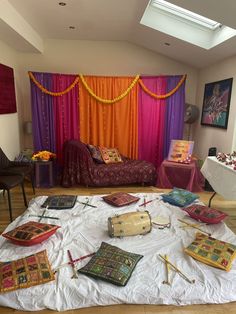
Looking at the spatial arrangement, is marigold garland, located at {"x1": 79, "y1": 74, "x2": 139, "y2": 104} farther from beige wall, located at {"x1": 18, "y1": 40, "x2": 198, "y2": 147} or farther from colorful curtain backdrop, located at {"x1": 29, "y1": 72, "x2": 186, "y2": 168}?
beige wall, located at {"x1": 18, "y1": 40, "x2": 198, "y2": 147}

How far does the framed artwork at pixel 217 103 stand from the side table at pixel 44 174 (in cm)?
281

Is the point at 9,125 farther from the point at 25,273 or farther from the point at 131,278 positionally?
the point at 131,278

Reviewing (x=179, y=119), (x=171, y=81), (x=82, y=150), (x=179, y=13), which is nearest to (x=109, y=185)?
(x=82, y=150)

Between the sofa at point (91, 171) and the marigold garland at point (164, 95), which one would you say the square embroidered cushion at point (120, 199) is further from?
the marigold garland at point (164, 95)

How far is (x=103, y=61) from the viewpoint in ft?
14.9

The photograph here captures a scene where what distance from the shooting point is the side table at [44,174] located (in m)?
3.81

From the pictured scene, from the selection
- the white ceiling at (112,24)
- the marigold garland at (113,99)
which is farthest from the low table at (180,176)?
the white ceiling at (112,24)

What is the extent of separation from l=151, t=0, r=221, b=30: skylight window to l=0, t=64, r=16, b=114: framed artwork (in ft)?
7.74

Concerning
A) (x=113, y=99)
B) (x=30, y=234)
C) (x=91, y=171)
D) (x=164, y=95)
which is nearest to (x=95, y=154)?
(x=91, y=171)

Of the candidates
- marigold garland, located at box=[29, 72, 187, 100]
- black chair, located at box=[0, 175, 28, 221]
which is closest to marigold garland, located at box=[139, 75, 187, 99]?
marigold garland, located at box=[29, 72, 187, 100]

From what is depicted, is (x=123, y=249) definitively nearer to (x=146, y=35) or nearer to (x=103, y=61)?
(x=146, y=35)

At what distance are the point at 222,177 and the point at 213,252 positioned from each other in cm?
133

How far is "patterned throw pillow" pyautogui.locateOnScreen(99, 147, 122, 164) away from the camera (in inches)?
161

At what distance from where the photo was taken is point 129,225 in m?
1.79
